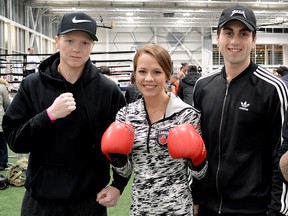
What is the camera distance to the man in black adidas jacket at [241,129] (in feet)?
5.31

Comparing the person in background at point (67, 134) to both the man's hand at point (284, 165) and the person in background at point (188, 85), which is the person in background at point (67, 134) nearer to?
the man's hand at point (284, 165)

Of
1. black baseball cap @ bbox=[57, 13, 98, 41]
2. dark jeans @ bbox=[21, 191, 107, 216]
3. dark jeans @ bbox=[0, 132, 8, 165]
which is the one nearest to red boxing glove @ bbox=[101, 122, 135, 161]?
dark jeans @ bbox=[21, 191, 107, 216]

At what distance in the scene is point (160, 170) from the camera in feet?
5.37

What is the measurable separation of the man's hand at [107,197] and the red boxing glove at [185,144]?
372 mm

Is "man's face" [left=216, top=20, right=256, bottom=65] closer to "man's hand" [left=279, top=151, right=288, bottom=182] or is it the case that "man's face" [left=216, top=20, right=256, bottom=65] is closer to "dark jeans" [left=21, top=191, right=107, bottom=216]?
"man's hand" [left=279, top=151, right=288, bottom=182]

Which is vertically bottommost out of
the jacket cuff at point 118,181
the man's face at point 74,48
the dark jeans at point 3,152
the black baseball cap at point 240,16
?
the dark jeans at point 3,152

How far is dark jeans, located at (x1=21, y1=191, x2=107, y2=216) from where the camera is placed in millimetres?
1660

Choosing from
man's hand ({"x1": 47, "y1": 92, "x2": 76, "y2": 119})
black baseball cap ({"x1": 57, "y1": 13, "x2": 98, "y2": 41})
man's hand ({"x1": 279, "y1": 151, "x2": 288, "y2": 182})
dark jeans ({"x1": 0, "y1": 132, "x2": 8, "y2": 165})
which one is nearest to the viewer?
man's hand ({"x1": 279, "y1": 151, "x2": 288, "y2": 182})

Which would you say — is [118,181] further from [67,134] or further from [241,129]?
[241,129]

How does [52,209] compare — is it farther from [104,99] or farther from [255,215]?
[255,215]

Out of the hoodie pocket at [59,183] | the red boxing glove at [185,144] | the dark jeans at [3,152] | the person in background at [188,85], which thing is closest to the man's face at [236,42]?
the red boxing glove at [185,144]

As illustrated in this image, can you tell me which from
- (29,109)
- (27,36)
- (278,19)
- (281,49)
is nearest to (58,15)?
(27,36)

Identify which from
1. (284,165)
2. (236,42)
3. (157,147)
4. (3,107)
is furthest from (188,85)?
(284,165)

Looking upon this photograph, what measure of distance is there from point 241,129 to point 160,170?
0.41 m
